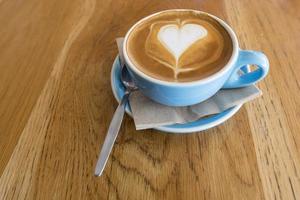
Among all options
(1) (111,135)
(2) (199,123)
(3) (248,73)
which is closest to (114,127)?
(1) (111,135)

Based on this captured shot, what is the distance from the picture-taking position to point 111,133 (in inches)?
16.9

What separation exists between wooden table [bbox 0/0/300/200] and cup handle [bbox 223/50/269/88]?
0.05 meters

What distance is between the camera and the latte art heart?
1.53 feet

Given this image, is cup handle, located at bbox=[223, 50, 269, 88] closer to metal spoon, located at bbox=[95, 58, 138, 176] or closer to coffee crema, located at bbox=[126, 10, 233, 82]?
coffee crema, located at bbox=[126, 10, 233, 82]

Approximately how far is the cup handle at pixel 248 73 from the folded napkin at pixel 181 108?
11 millimetres

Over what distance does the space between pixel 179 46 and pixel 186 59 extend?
1.3 inches

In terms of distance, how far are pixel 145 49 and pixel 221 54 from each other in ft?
0.39

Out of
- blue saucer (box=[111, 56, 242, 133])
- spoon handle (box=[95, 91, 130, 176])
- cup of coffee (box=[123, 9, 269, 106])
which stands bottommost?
blue saucer (box=[111, 56, 242, 133])

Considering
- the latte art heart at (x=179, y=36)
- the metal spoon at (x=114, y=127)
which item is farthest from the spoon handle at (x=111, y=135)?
the latte art heart at (x=179, y=36)

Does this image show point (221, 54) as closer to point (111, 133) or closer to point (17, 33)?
point (111, 133)

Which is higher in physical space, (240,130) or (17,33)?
(17,33)

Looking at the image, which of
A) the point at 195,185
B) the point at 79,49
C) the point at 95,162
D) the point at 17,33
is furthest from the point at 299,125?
the point at 17,33

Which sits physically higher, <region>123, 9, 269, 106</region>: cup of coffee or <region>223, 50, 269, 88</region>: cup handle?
<region>123, 9, 269, 106</region>: cup of coffee

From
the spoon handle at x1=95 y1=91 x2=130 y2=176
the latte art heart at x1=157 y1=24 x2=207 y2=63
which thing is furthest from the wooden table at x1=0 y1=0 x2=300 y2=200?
the latte art heart at x1=157 y1=24 x2=207 y2=63
